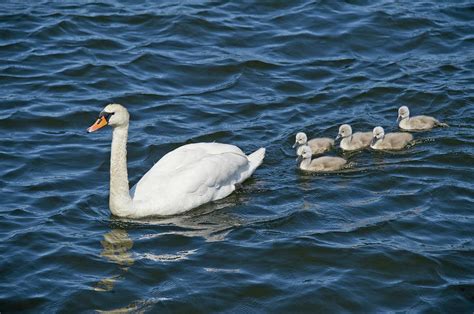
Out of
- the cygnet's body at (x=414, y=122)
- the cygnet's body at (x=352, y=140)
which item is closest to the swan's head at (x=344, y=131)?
the cygnet's body at (x=352, y=140)

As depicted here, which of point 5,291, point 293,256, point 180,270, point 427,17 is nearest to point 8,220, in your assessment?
point 5,291

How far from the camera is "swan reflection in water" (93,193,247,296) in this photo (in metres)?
10.9

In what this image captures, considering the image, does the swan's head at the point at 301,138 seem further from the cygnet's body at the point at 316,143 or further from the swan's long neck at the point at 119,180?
the swan's long neck at the point at 119,180

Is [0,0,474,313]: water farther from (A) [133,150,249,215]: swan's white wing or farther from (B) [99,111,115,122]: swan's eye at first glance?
(B) [99,111,115,122]: swan's eye

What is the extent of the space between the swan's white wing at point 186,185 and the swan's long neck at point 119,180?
0.54 ft

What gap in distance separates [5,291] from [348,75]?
7.91 meters

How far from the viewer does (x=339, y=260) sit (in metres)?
10.8

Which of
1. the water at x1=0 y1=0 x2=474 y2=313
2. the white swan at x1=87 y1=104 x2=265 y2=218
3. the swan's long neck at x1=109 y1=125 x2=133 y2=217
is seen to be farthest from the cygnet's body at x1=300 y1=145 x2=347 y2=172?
the swan's long neck at x1=109 y1=125 x2=133 y2=217

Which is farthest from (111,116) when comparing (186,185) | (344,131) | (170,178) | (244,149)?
(344,131)

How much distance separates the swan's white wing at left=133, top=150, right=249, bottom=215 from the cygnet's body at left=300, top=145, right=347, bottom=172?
98 cm

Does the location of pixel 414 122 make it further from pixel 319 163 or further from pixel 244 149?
pixel 244 149

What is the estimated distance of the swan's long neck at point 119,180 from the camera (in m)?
11.9

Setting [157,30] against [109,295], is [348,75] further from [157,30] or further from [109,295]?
[109,295]

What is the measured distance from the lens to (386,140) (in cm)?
1362
